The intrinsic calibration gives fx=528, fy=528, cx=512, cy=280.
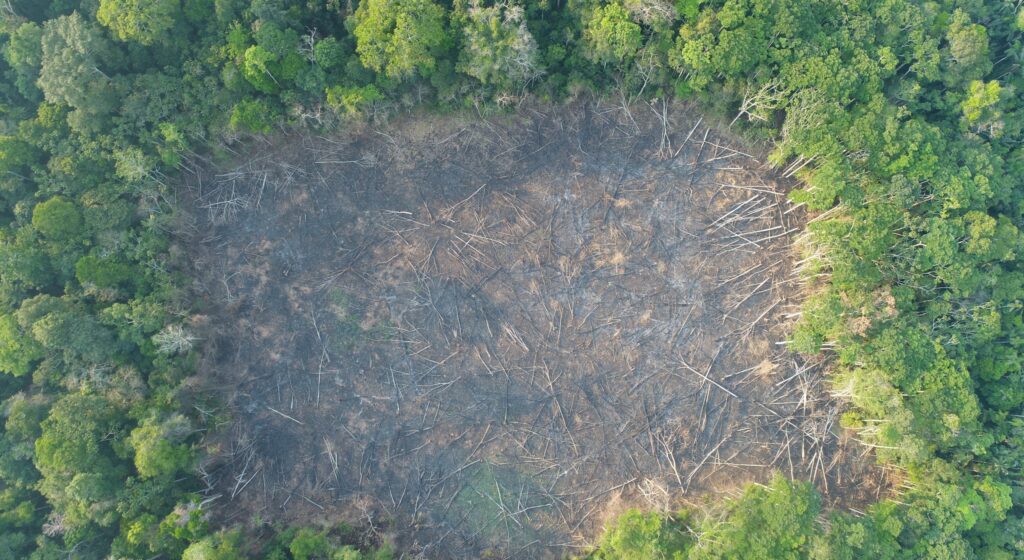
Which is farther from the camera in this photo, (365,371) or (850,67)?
(365,371)

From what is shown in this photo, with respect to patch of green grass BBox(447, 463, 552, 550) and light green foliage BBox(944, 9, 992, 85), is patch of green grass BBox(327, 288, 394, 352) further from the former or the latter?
light green foliage BBox(944, 9, 992, 85)

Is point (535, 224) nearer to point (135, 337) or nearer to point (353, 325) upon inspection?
point (353, 325)

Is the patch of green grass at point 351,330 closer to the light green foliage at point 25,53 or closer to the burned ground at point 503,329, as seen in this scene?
the burned ground at point 503,329

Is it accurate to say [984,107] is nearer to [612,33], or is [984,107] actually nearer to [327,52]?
[612,33]

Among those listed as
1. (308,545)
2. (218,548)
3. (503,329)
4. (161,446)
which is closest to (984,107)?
(503,329)

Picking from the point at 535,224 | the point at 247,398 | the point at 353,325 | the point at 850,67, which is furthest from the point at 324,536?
the point at 850,67
